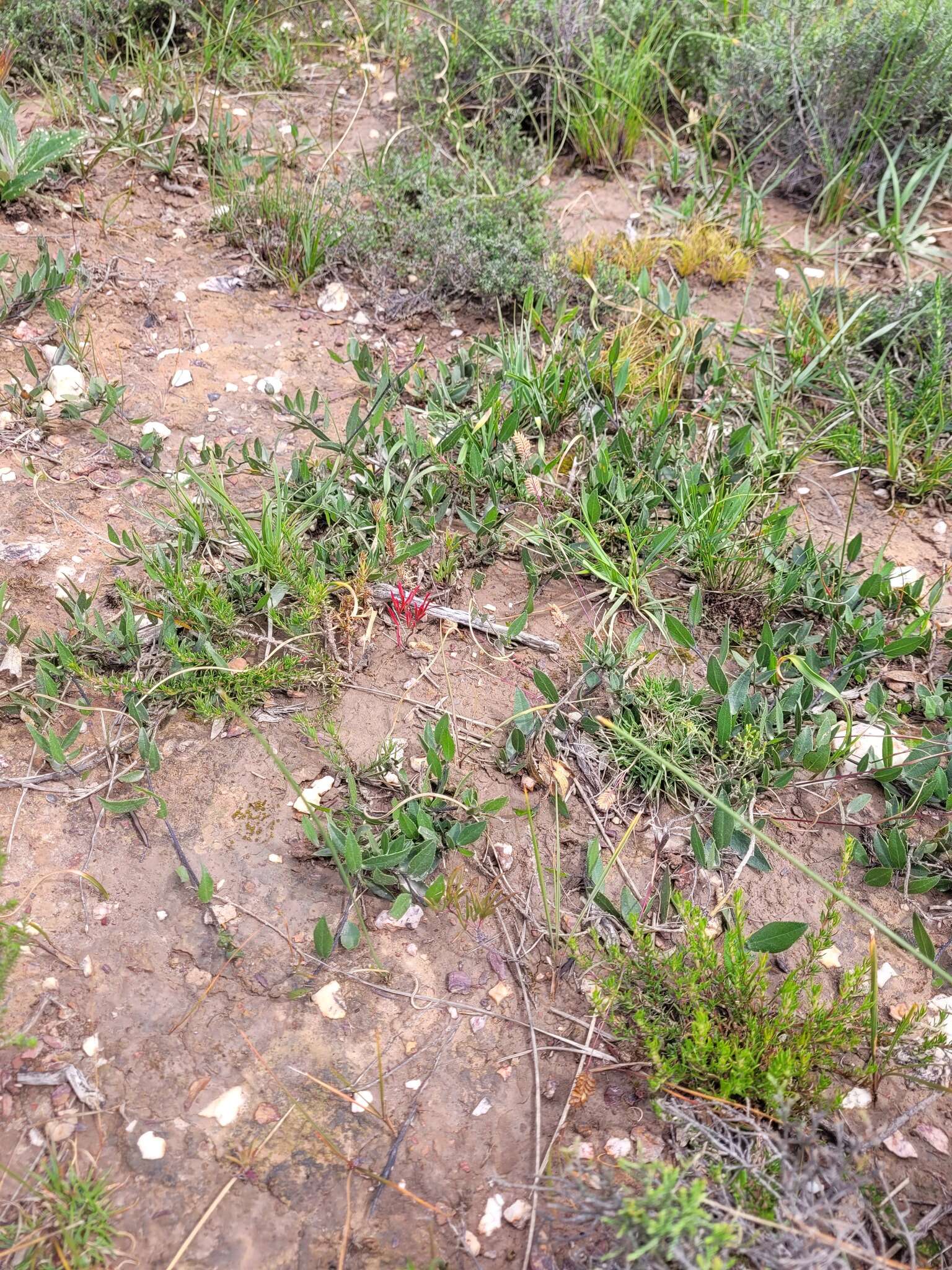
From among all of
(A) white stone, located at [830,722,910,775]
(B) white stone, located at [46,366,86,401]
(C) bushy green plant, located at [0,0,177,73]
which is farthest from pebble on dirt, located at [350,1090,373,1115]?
(C) bushy green plant, located at [0,0,177,73]

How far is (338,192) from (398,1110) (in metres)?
3.36

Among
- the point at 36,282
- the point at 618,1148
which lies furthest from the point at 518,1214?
the point at 36,282

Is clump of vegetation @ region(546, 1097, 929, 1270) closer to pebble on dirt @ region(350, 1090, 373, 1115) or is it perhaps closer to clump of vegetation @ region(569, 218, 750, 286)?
pebble on dirt @ region(350, 1090, 373, 1115)

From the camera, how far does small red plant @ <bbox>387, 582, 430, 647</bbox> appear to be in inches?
95.6

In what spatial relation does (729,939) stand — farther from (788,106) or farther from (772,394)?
(788,106)

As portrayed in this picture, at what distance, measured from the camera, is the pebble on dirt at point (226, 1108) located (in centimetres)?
169

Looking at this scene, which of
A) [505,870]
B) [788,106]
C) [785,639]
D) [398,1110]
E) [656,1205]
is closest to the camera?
[656,1205]

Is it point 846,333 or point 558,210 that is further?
point 558,210

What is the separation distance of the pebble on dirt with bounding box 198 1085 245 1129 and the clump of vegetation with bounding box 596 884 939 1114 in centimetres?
72

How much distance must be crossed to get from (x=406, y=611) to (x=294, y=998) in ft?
3.32

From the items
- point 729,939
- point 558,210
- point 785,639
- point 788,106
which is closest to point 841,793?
point 785,639

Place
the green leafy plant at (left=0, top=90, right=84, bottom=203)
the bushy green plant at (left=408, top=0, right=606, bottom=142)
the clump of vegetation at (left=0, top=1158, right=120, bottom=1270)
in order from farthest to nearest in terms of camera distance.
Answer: the bushy green plant at (left=408, top=0, right=606, bottom=142)
the green leafy plant at (left=0, top=90, right=84, bottom=203)
the clump of vegetation at (left=0, top=1158, right=120, bottom=1270)

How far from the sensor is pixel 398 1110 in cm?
174

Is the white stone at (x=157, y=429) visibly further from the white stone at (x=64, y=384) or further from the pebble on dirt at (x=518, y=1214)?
the pebble on dirt at (x=518, y=1214)
